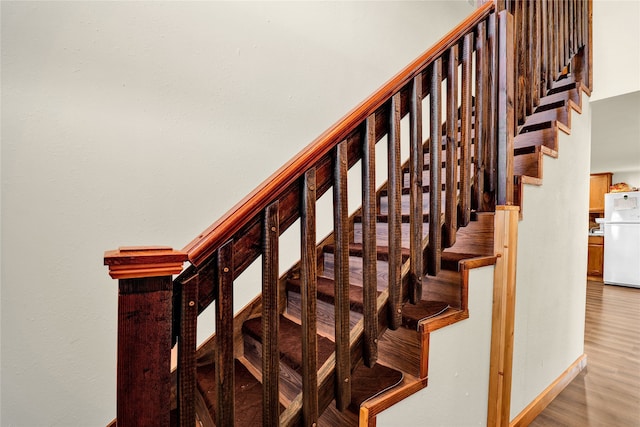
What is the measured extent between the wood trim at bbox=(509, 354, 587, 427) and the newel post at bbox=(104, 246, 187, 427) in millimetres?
1843

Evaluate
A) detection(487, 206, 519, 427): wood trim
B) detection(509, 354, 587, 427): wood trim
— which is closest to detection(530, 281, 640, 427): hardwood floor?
detection(509, 354, 587, 427): wood trim

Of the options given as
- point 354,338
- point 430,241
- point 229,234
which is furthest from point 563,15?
point 229,234

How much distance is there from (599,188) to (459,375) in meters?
7.73

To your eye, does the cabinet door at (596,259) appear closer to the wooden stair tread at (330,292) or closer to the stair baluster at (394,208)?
the wooden stair tread at (330,292)

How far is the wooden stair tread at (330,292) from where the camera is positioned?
141cm

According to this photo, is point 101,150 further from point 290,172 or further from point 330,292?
point 330,292

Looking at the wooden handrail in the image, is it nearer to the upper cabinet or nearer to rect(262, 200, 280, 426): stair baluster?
rect(262, 200, 280, 426): stair baluster

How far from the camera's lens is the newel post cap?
0.66 m

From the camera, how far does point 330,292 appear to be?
5.40 ft

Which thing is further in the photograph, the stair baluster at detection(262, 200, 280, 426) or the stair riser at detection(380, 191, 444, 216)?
the stair riser at detection(380, 191, 444, 216)

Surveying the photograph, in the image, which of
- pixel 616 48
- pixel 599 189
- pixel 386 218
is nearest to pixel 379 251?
pixel 386 218

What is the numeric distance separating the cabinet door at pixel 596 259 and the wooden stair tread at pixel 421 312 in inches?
275

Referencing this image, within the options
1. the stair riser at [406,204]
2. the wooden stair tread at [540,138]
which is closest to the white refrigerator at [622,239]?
the wooden stair tread at [540,138]

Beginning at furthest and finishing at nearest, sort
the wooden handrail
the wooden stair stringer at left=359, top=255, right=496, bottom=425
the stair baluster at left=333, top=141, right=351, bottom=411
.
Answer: the wooden stair stringer at left=359, top=255, right=496, bottom=425 → the stair baluster at left=333, top=141, right=351, bottom=411 → the wooden handrail
